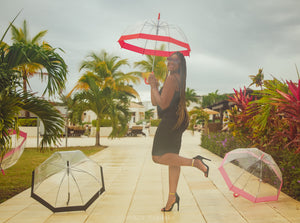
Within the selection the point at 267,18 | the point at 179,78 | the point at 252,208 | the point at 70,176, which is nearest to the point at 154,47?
the point at 179,78

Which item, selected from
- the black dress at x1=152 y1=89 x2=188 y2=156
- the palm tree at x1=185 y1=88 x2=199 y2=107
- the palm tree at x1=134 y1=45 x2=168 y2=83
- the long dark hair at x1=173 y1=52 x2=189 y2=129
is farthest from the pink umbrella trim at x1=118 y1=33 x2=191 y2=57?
the palm tree at x1=185 y1=88 x2=199 y2=107

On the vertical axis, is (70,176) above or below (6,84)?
below

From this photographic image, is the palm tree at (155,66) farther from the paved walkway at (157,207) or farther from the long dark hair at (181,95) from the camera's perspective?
the long dark hair at (181,95)

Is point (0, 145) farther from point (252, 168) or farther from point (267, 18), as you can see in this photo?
point (267, 18)

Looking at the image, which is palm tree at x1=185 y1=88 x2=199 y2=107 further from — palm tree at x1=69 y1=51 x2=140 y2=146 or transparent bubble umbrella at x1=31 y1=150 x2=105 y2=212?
transparent bubble umbrella at x1=31 y1=150 x2=105 y2=212

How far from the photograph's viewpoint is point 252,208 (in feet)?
12.3

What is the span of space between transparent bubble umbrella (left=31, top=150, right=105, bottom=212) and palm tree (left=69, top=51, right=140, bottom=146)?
376 inches

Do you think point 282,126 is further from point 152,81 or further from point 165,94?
point 152,81

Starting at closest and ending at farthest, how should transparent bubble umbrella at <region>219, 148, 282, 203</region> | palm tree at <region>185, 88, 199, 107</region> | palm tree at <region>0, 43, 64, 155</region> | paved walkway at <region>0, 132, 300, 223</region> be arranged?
paved walkway at <region>0, 132, 300, 223</region> → transparent bubble umbrella at <region>219, 148, 282, 203</region> → palm tree at <region>0, 43, 64, 155</region> → palm tree at <region>185, 88, 199, 107</region>

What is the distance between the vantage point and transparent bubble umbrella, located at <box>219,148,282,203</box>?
12.1 ft

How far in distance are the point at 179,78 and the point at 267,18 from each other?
152 inches

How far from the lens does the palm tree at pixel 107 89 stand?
13.2m

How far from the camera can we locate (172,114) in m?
3.31

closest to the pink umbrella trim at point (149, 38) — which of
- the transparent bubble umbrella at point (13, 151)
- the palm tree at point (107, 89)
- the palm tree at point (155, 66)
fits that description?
the transparent bubble umbrella at point (13, 151)
